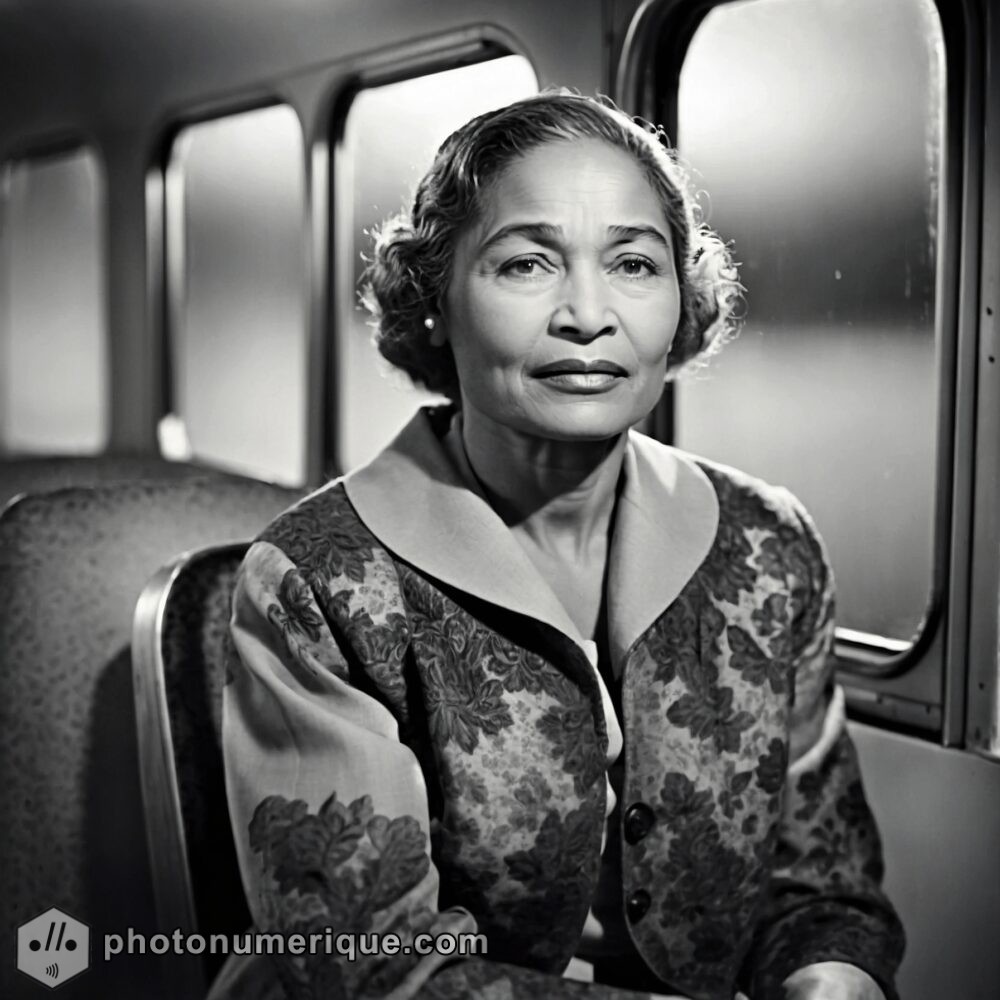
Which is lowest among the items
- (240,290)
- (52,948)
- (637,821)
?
(52,948)

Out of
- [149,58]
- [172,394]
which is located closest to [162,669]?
[172,394]

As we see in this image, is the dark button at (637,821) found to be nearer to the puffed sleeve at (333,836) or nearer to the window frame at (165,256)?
the puffed sleeve at (333,836)

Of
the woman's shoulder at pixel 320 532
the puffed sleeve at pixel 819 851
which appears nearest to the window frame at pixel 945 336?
the puffed sleeve at pixel 819 851

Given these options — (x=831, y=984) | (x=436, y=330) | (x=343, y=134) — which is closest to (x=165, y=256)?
(x=343, y=134)

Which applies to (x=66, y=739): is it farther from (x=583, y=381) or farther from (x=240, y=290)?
(x=240, y=290)

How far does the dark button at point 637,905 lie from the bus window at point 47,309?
7.12 feet

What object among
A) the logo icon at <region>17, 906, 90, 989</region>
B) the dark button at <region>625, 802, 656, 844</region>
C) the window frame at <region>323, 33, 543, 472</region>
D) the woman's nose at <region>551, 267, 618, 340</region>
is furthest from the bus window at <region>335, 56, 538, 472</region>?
the logo icon at <region>17, 906, 90, 989</region>

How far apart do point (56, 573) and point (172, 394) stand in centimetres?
118

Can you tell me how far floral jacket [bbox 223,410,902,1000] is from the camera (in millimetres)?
1144

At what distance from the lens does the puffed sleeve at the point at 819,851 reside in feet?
4.31

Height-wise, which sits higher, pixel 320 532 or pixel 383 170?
pixel 383 170

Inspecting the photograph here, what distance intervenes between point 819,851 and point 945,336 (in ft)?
1.91

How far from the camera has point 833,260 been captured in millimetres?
1434

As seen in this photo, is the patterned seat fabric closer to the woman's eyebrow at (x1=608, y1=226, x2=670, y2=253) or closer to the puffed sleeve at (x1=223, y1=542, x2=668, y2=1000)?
the puffed sleeve at (x1=223, y1=542, x2=668, y2=1000)
